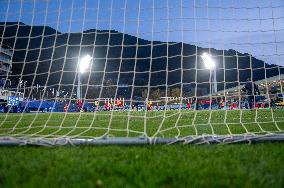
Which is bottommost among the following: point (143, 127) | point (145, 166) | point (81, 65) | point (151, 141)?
point (145, 166)

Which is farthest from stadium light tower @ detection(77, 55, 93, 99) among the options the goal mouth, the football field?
the goal mouth

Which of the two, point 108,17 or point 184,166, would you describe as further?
point 108,17

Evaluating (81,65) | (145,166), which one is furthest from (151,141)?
(81,65)

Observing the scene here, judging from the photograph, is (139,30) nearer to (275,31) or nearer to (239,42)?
(239,42)

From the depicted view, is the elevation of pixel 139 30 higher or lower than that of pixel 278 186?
higher

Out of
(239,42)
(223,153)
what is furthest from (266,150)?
(239,42)

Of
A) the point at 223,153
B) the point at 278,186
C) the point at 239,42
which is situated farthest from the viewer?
the point at 239,42

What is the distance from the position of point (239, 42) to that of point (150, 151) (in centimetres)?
380

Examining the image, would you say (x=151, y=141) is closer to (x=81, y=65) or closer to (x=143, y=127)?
(x=143, y=127)

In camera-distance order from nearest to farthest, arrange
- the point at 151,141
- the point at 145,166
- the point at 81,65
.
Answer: the point at 145,166, the point at 151,141, the point at 81,65

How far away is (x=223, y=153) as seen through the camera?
299 centimetres

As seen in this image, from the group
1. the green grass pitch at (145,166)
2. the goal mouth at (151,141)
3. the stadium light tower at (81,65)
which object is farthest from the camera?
the stadium light tower at (81,65)

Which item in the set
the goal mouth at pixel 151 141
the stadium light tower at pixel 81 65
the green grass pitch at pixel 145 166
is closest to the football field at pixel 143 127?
the goal mouth at pixel 151 141

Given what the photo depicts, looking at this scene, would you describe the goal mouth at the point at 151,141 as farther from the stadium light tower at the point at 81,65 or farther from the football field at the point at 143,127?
the stadium light tower at the point at 81,65
